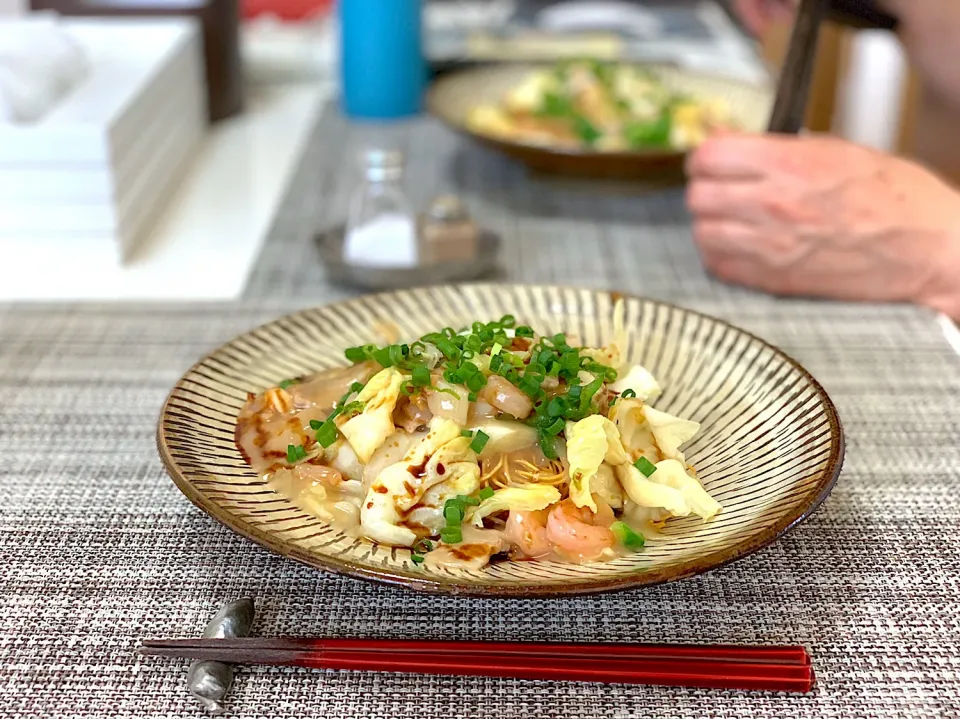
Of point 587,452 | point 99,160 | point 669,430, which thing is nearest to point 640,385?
point 669,430

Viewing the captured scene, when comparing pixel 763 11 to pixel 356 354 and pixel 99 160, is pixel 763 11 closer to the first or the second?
pixel 99 160

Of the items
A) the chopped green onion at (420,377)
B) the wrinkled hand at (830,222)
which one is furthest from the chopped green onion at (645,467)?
the wrinkled hand at (830,222)

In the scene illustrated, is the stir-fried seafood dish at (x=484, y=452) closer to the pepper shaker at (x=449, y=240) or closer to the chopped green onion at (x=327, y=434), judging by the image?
the chopped green onion at (x=327, y=434)

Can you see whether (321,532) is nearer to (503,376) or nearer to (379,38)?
(503,376)

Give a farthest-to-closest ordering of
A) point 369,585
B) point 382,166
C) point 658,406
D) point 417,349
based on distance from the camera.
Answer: point 382,166
point 658,406
point 417,349
point 369,585

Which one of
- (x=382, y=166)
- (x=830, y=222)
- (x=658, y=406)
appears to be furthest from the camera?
(x=382, y=166)

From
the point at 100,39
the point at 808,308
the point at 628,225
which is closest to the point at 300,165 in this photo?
the point at 100,39
